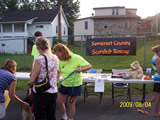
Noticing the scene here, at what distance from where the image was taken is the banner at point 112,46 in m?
8.61

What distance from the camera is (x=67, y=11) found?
4531 cm

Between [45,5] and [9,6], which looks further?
[45,5]

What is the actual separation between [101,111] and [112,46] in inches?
171

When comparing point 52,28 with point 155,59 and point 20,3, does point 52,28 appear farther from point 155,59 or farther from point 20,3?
point 155,59

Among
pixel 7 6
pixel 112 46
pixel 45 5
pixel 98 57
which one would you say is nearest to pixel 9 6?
pixel 7 6

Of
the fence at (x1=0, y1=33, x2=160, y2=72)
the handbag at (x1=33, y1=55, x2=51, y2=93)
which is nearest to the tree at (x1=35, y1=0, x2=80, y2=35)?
the fence at (x1=0, y1=33, x2=160, y2=72)

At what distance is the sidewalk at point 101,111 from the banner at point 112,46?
10.3ft

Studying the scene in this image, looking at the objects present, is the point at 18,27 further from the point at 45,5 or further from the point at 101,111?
the point at 101,111

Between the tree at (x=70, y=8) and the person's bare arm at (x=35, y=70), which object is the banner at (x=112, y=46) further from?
the tree at (x=70, y=8)

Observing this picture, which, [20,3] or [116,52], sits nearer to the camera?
[116,52]

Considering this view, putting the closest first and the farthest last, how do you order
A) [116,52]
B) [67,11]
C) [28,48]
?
[116,52] < [28,48] < [67,11]

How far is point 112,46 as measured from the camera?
8.77 metres

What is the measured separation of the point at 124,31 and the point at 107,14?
14.7 ft

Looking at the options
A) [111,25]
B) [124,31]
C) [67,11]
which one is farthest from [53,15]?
[67,11]
